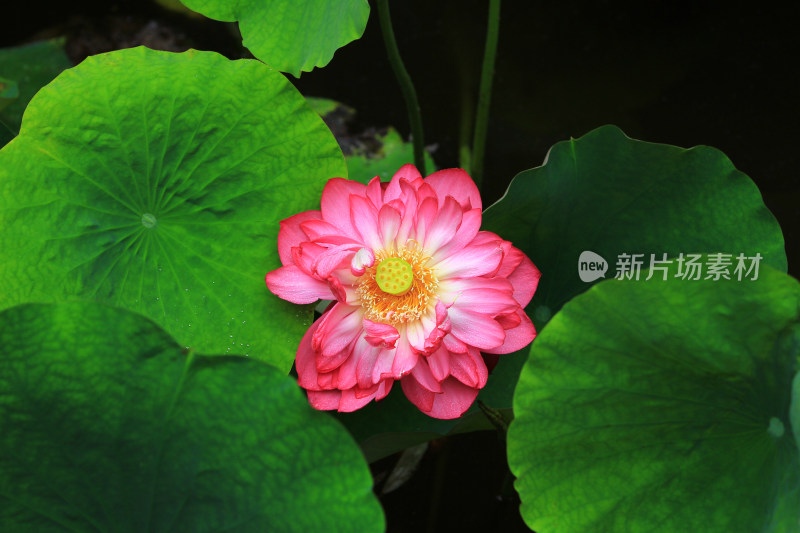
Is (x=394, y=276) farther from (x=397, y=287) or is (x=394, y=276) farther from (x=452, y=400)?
(x=452, y=400)

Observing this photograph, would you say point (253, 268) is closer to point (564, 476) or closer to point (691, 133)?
point (564, 476)

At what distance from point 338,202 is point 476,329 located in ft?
0.74

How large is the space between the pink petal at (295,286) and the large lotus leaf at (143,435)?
0.48 ft

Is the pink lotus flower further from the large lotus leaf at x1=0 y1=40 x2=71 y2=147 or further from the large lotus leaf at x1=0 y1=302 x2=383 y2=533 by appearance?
the large lotus leaf at x1=0 y1=40 x2=71 y2=147

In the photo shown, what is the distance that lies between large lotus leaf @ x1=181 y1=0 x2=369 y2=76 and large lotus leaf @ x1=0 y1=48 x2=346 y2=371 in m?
0.06

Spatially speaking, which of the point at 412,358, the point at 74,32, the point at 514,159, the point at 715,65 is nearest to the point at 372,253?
the point at 412,358

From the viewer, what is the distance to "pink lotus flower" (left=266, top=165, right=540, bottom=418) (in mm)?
772

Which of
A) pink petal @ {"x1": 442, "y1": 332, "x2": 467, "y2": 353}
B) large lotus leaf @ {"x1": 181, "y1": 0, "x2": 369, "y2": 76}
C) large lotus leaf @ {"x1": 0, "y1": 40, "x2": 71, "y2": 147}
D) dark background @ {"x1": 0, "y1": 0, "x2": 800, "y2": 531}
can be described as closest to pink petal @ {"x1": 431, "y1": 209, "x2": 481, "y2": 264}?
pink petal @ {"x1": 442, "y1": 332, "x2": 467, "y2": 353}

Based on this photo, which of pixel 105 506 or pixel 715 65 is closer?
pixel 105 506

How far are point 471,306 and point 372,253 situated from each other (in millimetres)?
126

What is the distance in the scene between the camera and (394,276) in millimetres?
792

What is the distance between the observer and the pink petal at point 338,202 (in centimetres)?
83

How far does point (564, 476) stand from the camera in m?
0.78

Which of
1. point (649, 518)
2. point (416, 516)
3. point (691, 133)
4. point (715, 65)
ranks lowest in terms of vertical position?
Result: point (416, 516)
